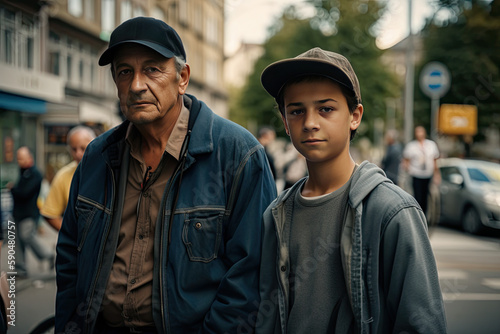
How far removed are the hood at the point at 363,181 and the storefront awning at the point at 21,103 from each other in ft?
29.9

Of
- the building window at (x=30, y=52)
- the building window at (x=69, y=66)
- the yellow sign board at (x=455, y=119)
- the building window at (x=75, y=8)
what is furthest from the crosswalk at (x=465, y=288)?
the building window at (x=69, y=66)

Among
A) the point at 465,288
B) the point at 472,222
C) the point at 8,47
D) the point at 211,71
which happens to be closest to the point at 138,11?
the point at 8,47

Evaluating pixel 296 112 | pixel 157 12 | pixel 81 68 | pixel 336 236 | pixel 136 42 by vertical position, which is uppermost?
pixel 157 12

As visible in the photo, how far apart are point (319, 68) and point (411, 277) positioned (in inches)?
28.5

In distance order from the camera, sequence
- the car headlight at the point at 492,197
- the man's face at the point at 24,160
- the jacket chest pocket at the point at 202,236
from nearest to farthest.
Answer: the jacket chest pocket at the point at 202,236 < the man's face at the point at 24,160 < the car headlight at the point at 492,197

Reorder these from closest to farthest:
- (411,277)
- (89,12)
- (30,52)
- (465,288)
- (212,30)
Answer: (411,277) → (465,288) → (30,52) → (89,12) → (212,30)

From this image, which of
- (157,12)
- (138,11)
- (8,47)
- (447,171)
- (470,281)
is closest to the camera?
(470,281)

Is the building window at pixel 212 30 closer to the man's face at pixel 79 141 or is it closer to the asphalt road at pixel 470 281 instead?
the asphalt road at pixel 470 281

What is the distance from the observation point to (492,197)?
8.53 m

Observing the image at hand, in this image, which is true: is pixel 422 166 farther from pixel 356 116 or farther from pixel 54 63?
pixel 54 63

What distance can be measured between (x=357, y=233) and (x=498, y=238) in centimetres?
818

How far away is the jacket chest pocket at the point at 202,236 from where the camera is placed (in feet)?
6.67

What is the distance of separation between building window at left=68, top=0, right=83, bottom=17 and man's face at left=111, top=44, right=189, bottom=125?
15.4 metres

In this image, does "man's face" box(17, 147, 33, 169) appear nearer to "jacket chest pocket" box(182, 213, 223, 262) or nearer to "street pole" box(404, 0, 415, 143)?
"jacket chest pocket" box(182, 213, 223, 262)
